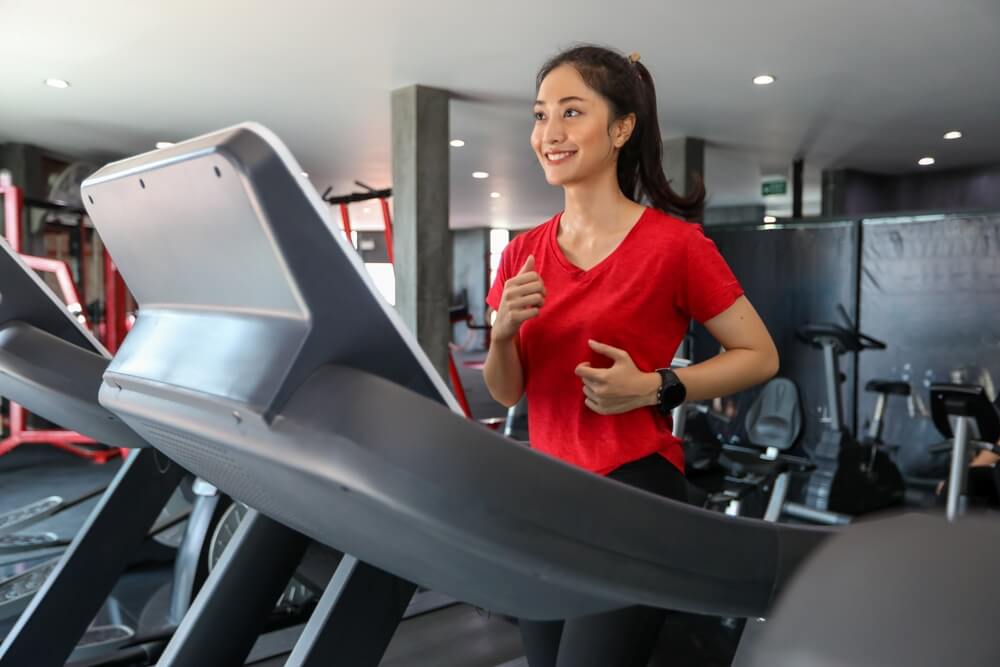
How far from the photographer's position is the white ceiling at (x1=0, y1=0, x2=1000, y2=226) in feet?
13.8

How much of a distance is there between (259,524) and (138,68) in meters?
5.26

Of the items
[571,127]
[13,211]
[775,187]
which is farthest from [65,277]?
[775,187]

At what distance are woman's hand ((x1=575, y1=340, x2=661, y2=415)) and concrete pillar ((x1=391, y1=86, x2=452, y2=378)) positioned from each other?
4880 mm

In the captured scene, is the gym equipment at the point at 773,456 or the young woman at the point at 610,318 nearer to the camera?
the young woman at the point at 610,318

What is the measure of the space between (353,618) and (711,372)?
0.52 meters

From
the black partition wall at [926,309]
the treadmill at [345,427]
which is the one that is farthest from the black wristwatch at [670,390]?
the black partition wall at [926,309]

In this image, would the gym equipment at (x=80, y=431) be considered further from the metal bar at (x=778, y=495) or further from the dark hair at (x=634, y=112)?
the metal bar at (x=778, y=495)

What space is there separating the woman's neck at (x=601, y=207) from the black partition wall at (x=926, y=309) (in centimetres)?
494

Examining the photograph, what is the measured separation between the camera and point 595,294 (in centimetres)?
99

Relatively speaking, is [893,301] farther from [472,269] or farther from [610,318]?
[472,269]

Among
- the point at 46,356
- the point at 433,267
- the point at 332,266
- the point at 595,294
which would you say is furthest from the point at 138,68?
the point at 332,266

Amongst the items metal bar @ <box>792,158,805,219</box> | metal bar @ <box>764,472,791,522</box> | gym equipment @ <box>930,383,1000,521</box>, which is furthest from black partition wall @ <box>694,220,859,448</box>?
metal bar @ <box>792,158,805,219</box>

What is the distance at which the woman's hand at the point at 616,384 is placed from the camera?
863 mm

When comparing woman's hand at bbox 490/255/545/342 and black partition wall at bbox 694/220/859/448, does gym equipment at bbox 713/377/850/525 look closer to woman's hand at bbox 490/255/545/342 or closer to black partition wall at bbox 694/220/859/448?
black partition wall at bbox 694/220/859/448
